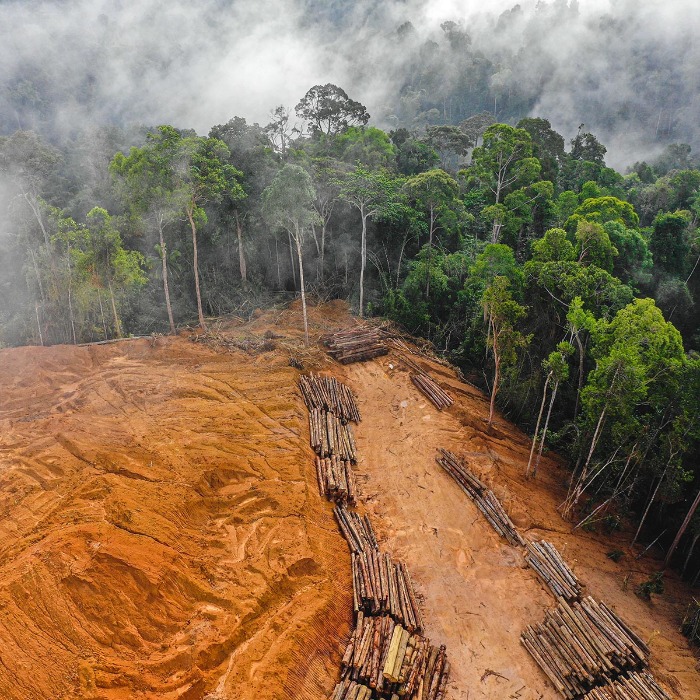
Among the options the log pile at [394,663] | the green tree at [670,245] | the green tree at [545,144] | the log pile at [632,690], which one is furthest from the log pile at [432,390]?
the green tree at [545,144]

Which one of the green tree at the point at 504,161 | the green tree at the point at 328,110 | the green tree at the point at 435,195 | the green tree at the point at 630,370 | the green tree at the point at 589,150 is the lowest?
the green tree at the point at 630,370

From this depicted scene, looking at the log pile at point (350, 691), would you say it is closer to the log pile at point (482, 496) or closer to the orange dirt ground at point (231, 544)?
the orange dirt ground at point (231, 544)

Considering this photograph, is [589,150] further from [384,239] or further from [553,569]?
[553,569]

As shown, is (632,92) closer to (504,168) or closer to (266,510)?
(504,168)

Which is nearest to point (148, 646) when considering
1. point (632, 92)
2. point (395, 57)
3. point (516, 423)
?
point (516, 423)

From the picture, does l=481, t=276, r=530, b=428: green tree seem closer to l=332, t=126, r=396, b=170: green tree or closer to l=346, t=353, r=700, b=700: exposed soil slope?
l=346, t=353, r=700, b=700: exposed soil slope

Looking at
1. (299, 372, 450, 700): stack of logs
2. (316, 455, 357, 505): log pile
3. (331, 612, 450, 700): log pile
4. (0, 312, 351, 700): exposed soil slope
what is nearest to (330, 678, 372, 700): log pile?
(299, 372, 450, 700): stack of logs
